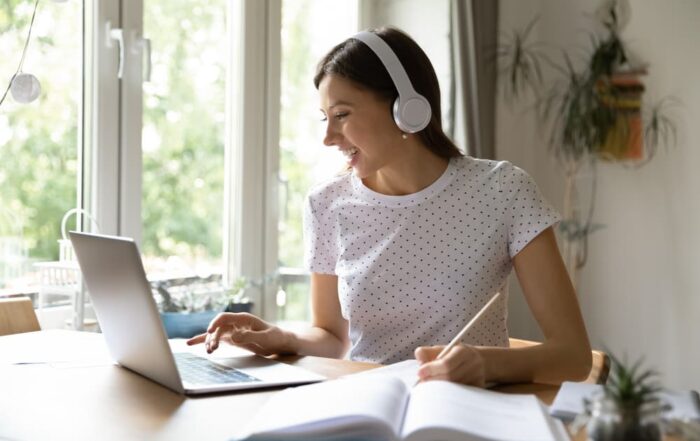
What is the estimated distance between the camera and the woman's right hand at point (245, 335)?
1.56m

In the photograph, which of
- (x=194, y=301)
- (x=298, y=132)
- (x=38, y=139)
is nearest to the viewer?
(x=38, y=139)

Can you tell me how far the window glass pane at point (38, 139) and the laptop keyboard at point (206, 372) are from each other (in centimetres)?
86

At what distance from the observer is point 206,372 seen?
141 centimetres

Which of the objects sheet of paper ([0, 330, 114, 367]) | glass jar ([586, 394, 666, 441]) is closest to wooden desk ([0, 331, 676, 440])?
sheet of paper ([0, 330, 114, 367])

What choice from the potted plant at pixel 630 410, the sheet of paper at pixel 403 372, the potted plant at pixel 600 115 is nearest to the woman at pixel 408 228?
the sheet of paper at pixel 403 372

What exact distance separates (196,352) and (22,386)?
1.02ft

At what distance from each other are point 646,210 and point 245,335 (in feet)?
8.17

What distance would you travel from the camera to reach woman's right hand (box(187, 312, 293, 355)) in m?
1.56

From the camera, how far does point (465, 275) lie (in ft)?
5.62

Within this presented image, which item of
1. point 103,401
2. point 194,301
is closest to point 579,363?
point 103,401

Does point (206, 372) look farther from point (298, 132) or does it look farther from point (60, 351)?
point (298, 132)

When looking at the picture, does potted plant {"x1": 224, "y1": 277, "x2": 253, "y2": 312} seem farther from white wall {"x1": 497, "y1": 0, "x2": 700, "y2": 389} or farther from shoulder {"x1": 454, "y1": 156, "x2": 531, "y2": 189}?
white wall {"x1": 497, "y1": 0, "x2": 700, "y2": 389}

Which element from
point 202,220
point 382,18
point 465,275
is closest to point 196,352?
point 465,275

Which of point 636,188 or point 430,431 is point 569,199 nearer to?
point 636,188
